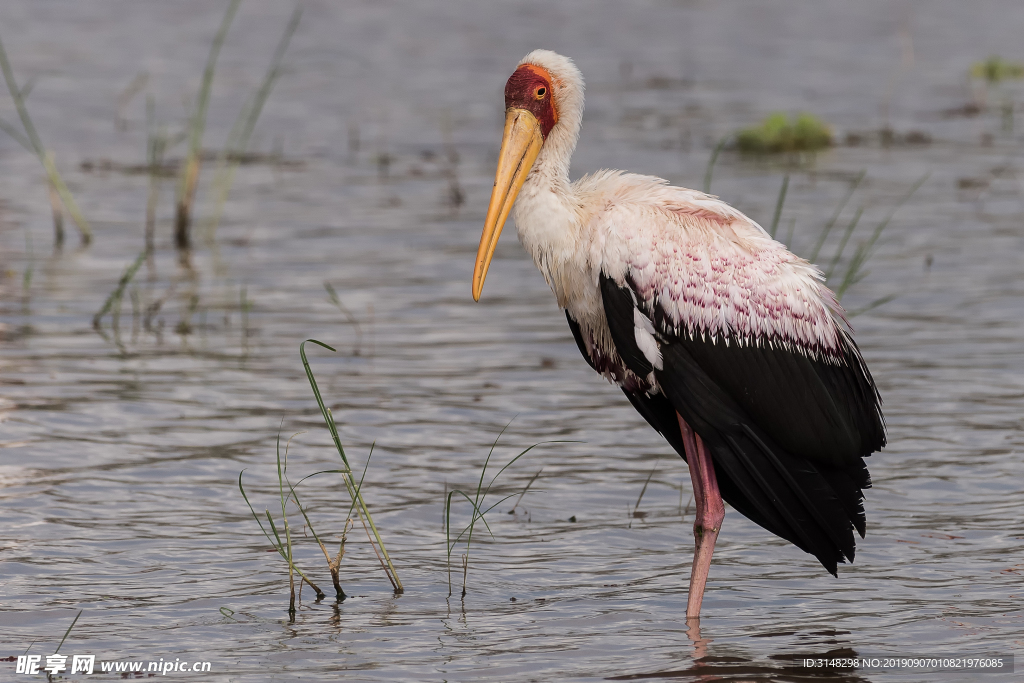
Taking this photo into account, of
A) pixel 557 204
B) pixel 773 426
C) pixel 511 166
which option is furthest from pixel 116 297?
pixel 773 426

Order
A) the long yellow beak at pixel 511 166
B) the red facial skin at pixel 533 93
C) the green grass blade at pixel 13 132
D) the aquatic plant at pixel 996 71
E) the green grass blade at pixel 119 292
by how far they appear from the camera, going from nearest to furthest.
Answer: the long yellow beak at pixel 511 166 → the red facial skin at pixel 533 93 → the green grass blade at pixel 119 292 → the green grass blade at pixel 13 132 → the aquatic plant at pixel 996 71

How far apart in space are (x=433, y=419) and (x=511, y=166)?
1901 mm

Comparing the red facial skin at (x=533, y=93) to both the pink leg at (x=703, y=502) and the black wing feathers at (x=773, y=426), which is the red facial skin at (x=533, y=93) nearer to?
the black wing feathers at (x=773, y=426)

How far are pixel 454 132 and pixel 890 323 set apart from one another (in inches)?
256

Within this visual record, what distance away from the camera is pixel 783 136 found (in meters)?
12.4

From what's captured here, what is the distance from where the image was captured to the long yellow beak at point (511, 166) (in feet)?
15.3

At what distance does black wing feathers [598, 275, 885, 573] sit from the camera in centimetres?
447

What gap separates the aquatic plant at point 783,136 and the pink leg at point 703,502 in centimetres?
794

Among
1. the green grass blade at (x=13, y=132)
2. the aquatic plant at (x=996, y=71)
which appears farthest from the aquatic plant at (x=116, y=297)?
the aquatic plant at (x=996, y=71)

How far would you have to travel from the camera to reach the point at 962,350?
7254 millimetres

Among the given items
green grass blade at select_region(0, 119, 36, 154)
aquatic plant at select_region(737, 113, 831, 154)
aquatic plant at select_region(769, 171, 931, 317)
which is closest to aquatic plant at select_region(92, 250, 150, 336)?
green grass blade at select_region(0, 119, 36, 154)

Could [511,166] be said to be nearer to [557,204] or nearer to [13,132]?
[557,204]

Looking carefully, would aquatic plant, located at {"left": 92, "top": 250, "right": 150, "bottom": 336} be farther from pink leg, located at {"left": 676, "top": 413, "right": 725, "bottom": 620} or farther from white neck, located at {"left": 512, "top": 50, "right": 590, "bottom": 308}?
pink leg, located at {"left": 676, "top": 413, "right": 725, "bottom": 620}

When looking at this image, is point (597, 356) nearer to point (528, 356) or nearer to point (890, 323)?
point (528, 356)
